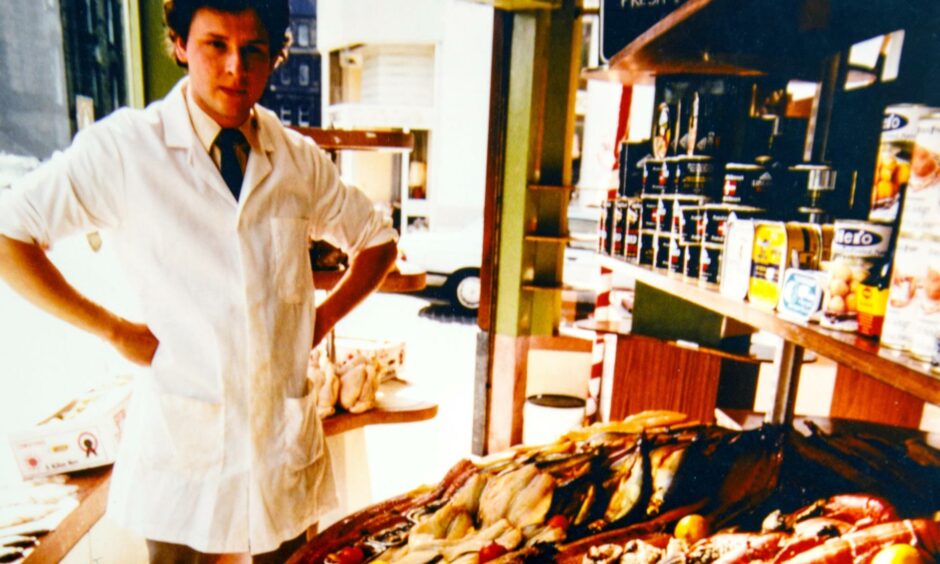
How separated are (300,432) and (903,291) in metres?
1.32

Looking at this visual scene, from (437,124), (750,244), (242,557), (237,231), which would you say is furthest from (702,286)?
(437,124)

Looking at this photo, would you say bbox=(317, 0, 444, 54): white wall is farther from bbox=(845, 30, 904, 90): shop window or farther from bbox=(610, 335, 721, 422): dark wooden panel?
bbox=(845, 30, 904, 90): shop window

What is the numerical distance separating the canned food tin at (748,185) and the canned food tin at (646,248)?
351 mm

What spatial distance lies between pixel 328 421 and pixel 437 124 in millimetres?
9742

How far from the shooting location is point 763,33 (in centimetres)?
143

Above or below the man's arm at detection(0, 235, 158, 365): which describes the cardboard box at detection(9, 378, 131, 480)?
below

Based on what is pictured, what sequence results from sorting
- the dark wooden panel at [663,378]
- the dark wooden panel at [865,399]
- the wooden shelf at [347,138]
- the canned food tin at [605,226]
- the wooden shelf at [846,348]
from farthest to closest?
the dark wooden panel at [663,378] < the dark wooden panel at [865,399] < the wooden shelf at [347,138] < the canned food tin at [605,226] < the wooden shelf at [846,348]

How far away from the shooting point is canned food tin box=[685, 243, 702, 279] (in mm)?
1373

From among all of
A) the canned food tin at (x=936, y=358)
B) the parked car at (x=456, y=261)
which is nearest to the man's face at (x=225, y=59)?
the canned food tin at (x=936, y=358)

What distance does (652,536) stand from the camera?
1.08 m

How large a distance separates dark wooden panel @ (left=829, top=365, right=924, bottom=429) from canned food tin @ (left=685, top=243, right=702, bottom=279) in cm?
192

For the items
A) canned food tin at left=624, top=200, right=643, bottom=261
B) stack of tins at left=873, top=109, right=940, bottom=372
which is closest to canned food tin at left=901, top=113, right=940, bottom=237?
stack of tins at left=873, top=109, right=940, bottom=372

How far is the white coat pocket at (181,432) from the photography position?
1.37m

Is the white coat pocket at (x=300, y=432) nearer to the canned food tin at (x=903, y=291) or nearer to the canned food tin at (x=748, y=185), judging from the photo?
the canned food tin at (x=748, y=185)
